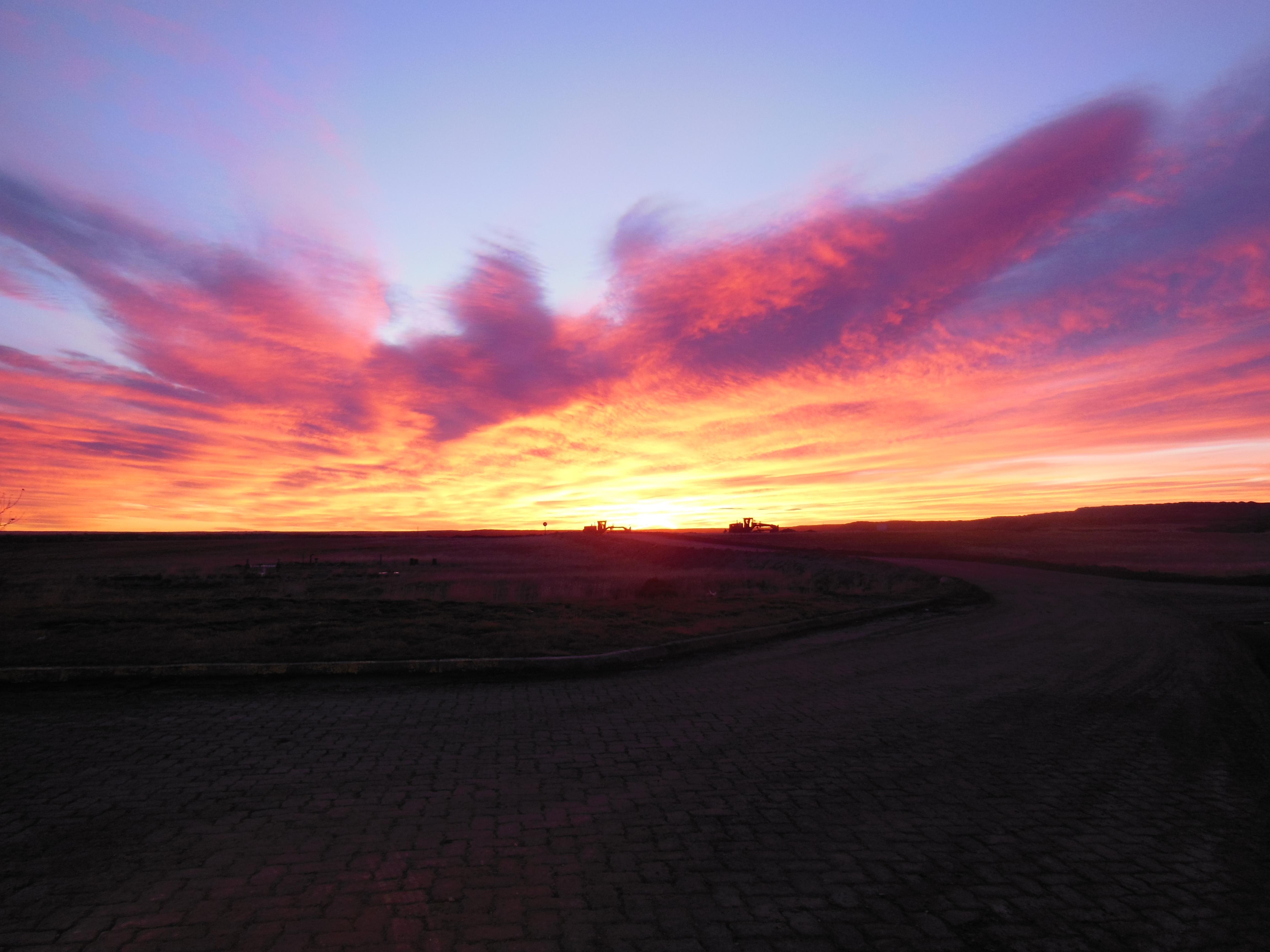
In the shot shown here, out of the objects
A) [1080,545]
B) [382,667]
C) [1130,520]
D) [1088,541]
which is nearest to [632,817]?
[382,667]

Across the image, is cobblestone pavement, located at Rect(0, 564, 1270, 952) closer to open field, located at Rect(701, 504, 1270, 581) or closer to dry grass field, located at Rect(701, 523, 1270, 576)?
dry grass field, located at Rect(701, 523, 1270, 576)

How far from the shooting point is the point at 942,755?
7105mm

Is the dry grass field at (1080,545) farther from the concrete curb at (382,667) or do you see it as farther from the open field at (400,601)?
the concrete curb at (382,667)

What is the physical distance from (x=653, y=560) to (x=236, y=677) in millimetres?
37169

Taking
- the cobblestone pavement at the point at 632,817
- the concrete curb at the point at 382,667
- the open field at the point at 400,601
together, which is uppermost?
the open field at the point at 400,601

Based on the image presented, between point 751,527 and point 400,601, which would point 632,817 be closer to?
point 400,601

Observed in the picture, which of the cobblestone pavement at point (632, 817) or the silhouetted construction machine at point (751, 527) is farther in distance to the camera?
the silhouetted construction machine at point (751, 527)

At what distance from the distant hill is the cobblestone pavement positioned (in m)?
94.7

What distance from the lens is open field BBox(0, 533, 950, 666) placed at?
11.8 meters

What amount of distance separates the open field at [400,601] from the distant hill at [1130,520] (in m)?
72.9

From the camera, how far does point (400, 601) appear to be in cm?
1861

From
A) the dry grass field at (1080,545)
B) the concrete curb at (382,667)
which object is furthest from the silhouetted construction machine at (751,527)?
the concrete curb at (382,667)

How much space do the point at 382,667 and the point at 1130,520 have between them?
13615cm

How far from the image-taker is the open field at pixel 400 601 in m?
11.8
